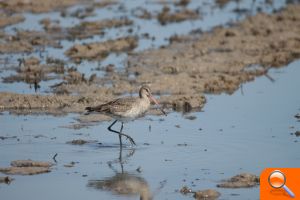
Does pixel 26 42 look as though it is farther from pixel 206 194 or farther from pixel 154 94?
pixel 206 194

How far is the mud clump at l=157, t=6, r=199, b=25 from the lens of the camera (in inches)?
1022

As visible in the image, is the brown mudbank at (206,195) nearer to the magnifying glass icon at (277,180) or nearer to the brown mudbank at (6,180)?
the magnifying glass icon at (277,180)

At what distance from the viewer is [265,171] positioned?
11672 mm

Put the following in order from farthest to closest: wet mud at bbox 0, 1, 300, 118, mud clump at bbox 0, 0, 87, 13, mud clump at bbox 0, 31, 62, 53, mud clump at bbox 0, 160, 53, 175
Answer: mud clump at bbox 0, 0, 87, 13
mud clump at bbox 0, 31, 62, 53
wet mud at bbox 0, 1, 300, 118
mud clump at bbox 0, 160, 53, 175

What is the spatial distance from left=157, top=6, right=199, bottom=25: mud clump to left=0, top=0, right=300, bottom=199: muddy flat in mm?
45

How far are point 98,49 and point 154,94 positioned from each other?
444cm

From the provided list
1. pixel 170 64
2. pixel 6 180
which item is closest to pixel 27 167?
pixel 6 180

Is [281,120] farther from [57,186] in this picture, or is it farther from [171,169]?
[57,186]

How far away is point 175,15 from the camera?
26.2m

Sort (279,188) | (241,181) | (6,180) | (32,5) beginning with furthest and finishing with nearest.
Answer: (32,5), (6,180), (241,181), (279,188)

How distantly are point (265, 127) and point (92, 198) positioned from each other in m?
4.78

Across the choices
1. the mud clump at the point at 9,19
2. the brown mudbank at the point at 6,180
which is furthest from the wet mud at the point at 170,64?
the brown mudbank at the point at 6,180

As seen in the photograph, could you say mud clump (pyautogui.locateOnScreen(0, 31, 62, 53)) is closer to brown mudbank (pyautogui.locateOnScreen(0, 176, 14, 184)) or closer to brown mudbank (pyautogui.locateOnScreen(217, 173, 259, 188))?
brown mudbank (pyautogui.locateOnScreen(0, 176, 14, 184))

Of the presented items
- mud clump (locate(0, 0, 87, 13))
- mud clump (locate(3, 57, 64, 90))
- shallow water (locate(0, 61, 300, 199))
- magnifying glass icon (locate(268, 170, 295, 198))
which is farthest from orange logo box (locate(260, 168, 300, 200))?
mud clump (locate(0, 0, 87, 13))
